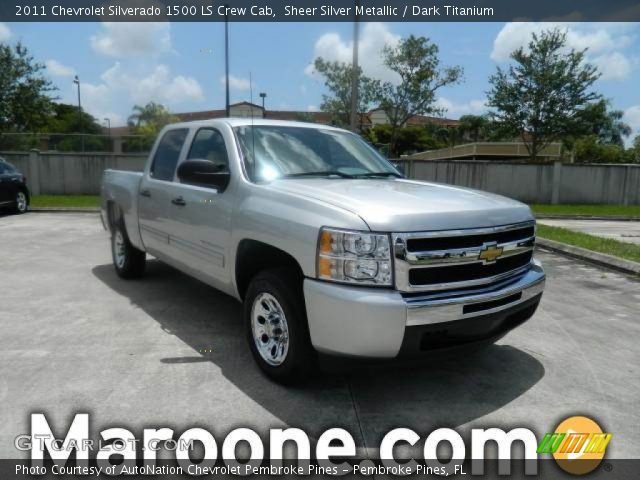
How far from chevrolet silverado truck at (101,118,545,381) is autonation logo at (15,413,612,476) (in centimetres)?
51

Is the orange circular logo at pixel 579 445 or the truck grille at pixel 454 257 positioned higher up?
the truck grille at pixel 454 257

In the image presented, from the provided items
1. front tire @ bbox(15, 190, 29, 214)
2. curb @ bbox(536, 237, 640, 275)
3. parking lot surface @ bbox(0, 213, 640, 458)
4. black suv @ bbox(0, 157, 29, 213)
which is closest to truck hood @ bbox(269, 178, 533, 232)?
parking lot surface @ bbox(0, 213, 640, 458)

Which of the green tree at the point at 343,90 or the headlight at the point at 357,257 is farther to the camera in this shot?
the green tree at the point at 343,90

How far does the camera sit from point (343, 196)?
3.28 meters

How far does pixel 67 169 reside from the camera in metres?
20.6

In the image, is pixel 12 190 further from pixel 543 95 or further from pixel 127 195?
pixel 543 95

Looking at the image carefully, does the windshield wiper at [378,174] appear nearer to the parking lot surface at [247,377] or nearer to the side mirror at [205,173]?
the side mirror at [205,173]

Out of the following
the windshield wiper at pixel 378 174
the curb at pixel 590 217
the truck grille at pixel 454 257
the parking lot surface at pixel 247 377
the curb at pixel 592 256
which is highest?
the windshield wiper at pixel 378 174

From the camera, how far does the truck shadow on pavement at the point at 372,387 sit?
3.08 metres

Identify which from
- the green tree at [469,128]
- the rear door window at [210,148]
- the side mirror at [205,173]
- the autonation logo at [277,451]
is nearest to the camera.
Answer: the autonation logo at [277,451]

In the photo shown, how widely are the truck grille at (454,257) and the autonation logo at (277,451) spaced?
86cm

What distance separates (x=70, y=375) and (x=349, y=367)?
1.98 metres

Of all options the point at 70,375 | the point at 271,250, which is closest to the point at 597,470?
the point at 271,250

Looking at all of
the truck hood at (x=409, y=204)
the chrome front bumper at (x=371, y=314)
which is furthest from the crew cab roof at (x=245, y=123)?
the chrome front bumper at (x=371, y=314)
